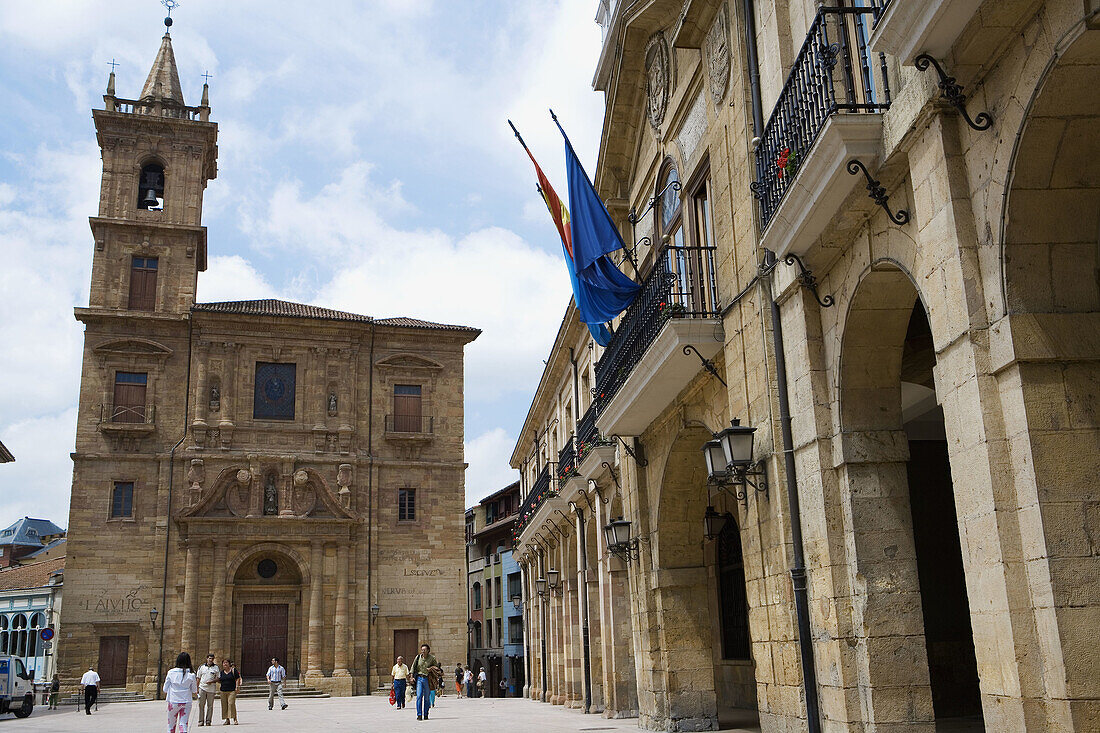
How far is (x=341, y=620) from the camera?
3312 cm

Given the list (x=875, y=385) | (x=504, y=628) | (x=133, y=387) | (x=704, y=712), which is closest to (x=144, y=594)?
(x=133, y=387)

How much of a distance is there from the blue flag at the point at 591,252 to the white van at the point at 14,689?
18973 millimetres

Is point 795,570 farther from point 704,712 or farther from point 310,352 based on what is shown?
point 310,352

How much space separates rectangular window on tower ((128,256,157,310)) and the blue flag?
27553 mm

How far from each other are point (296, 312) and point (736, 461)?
102 feet

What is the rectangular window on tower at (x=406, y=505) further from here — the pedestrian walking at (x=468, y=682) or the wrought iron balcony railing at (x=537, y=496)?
the wrought iron balcony railing at (x=537, y=496)

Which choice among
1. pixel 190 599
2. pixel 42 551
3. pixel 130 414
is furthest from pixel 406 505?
pixel 42 551

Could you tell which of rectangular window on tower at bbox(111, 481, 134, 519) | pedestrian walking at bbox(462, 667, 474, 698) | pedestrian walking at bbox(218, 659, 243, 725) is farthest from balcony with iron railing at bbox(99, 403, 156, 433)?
pedestrian walking at bbox(218, 659, 243, 725)

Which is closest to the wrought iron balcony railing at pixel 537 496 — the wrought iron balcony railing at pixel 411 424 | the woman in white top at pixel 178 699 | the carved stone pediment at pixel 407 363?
the wrought iron balcony railing at pixel 411 424

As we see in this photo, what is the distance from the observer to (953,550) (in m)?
11.0

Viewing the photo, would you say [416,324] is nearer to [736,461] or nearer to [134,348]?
[134,348]

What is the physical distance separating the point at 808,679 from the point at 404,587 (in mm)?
28723

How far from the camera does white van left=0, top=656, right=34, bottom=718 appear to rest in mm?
22688

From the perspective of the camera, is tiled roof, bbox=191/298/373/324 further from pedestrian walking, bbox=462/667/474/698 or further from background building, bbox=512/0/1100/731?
background building, bbox=512/0/1100/731
